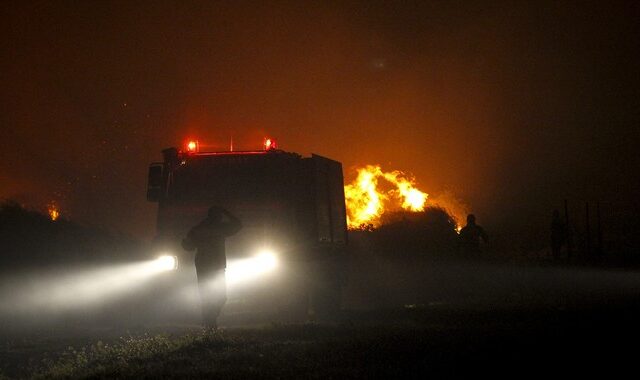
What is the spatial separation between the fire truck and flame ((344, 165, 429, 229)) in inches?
646

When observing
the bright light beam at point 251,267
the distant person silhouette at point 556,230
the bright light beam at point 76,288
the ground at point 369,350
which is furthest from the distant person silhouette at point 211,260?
the distant person silhouette at point 556,230

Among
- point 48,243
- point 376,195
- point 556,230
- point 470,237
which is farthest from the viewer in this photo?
point 376,195

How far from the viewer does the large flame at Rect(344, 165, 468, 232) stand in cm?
3484

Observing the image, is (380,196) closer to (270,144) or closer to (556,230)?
(556,230)

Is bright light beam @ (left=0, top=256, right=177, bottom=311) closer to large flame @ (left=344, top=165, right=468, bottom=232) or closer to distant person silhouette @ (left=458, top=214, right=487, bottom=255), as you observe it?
distant person silhouette @ (left=458, top=214, right=487, bottom=255)

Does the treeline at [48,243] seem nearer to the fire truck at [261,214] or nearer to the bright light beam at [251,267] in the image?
the fire truck at [261,214]

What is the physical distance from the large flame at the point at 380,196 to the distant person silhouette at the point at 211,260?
1932 centimetres

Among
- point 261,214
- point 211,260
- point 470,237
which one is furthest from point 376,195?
point 211,260

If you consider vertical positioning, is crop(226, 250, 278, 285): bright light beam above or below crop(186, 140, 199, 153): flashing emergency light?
below

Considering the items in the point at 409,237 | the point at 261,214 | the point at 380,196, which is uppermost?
the point at 380,196

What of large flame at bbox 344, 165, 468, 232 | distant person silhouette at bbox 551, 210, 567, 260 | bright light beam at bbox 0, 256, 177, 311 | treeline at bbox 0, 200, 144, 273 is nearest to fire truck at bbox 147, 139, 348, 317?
bright light beam at bbox 0, 256, 177, 311

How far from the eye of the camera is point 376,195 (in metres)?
37.9

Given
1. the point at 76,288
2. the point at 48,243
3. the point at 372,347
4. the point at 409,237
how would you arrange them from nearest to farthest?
the point at 372,347
the point at 76,288
the point at 48,243
the point at 409,237

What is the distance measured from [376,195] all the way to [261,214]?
22.3 metres
